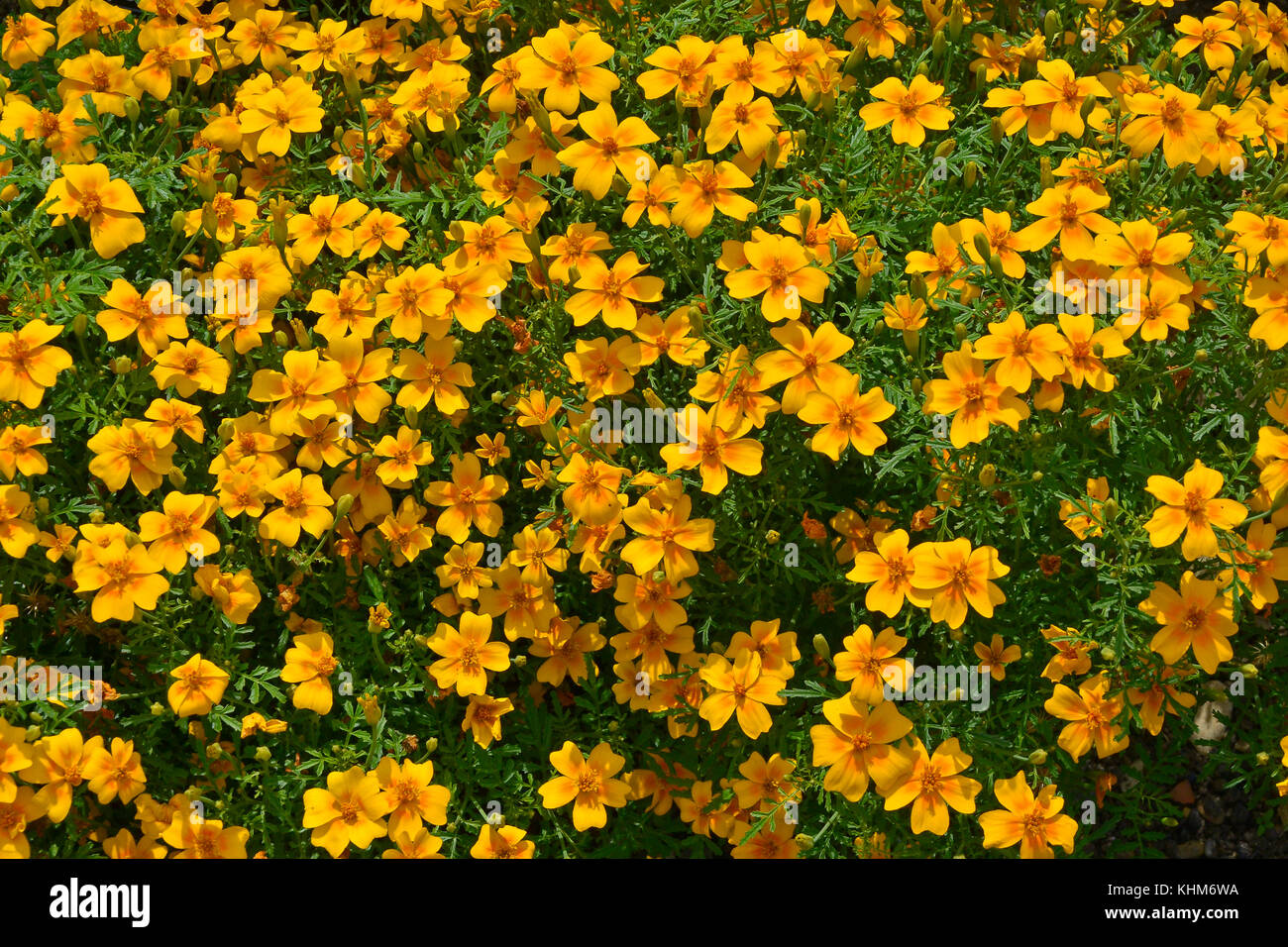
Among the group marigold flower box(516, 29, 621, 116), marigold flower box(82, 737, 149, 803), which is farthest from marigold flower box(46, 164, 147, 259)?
marigold flower box(82, 737, 149, 803)

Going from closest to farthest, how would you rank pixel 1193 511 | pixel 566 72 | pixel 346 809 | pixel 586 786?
1. pixel 1193 511
2. pixel 346 809
3. pixel 586 786
4. pixel 566 72

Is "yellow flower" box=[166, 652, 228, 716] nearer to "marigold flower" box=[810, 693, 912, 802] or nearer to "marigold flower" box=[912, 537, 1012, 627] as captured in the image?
"marigold flower" box=[810, 693, 912, 802]

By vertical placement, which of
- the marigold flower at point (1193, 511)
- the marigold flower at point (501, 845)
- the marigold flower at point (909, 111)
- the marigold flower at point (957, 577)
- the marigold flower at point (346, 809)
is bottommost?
the marigold flower at point (501, 845)

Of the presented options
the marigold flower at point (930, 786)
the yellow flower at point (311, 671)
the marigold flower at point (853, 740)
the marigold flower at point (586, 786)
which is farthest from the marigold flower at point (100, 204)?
the marigold flower at point (930, 786)

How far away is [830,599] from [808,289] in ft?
3.27

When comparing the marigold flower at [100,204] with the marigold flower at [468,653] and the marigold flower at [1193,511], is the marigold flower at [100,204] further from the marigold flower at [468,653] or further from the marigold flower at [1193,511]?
the marigold flower at [1193,511]

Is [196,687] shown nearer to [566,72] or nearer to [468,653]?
[468,653]

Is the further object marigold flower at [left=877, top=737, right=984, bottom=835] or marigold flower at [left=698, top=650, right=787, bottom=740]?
marigold flower at [left=698, top=650, right=787, bottom=740]

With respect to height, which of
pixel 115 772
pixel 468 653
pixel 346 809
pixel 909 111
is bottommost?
pixel 346 809

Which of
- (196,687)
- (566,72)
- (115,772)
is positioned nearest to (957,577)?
(566,72)

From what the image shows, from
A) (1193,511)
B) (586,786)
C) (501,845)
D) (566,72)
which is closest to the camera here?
(1193,511)

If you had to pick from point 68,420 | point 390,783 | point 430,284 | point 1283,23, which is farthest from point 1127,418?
point 68,420

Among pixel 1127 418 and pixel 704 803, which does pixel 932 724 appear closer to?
pixel 704 803

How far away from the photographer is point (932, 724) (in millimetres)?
3496
